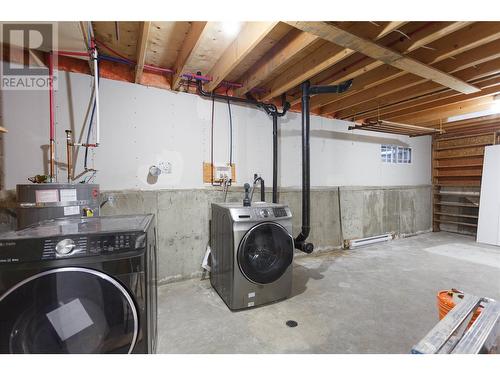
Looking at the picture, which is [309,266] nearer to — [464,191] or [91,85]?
[91,85]

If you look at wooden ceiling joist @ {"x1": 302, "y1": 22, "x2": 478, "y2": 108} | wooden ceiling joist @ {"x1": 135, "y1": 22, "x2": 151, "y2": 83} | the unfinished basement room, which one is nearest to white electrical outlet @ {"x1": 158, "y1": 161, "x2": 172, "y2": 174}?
the unfinished basement room

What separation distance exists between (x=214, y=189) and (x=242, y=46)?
5.19ft

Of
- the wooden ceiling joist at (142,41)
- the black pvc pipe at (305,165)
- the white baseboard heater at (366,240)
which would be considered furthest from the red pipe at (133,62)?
the white baseboard heater at (366,240)

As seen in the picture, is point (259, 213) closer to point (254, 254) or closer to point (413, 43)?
point (254, 254)

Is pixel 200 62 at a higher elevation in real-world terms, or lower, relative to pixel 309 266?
higher

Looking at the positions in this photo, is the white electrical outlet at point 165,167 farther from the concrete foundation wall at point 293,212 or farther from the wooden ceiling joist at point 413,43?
the wooden ceiling joist at point 413,43

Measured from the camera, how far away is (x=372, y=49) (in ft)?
5.89

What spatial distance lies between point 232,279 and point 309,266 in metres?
1.53

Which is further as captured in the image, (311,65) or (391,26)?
(311,65)

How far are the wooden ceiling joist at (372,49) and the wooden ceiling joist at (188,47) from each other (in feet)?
2.40

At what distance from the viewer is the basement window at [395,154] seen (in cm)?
459

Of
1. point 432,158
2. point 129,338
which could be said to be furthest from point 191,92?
point 432,158

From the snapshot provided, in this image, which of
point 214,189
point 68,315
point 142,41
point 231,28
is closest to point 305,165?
point 214,189

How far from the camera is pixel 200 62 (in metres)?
2.40
